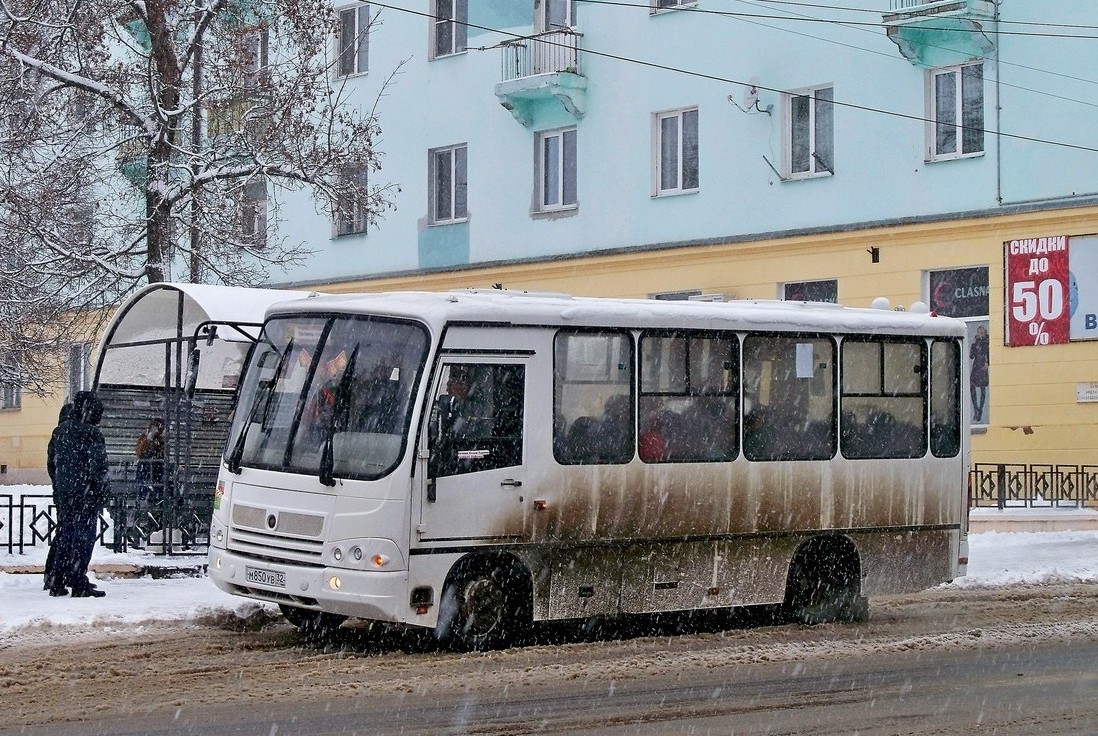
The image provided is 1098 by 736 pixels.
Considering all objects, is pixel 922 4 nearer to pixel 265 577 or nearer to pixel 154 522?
pixel 154 522

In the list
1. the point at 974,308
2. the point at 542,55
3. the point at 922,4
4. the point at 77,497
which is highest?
the point at 542,55

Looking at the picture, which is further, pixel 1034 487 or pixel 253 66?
pixel 1034 487

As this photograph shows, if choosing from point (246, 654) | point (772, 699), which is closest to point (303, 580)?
point (246, 654)

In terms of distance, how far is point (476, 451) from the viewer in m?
12.8

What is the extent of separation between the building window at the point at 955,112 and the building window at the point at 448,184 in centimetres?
1036

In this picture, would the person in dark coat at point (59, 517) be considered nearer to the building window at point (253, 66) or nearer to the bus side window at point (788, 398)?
the bus side window at point (788, 398)

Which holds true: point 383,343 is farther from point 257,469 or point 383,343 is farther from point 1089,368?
point 1089,368

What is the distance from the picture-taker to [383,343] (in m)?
12.9

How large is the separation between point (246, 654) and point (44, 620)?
7.47 feet

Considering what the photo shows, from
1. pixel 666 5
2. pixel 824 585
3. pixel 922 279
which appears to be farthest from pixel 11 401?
pixel 824 585

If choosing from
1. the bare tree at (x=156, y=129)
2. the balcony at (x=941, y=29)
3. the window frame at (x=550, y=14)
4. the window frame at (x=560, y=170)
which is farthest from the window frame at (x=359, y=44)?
the balcony at (x=941, y=29)

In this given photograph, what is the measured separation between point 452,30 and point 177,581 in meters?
20.3

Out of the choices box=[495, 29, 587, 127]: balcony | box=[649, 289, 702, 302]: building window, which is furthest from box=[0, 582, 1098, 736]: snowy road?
box=[495, 29, 587, 127]: balcony

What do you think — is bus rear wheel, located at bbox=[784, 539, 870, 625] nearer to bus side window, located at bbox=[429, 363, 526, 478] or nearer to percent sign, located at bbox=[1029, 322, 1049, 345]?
bus side window, located at bbox=[429, 363, 526, 478]
